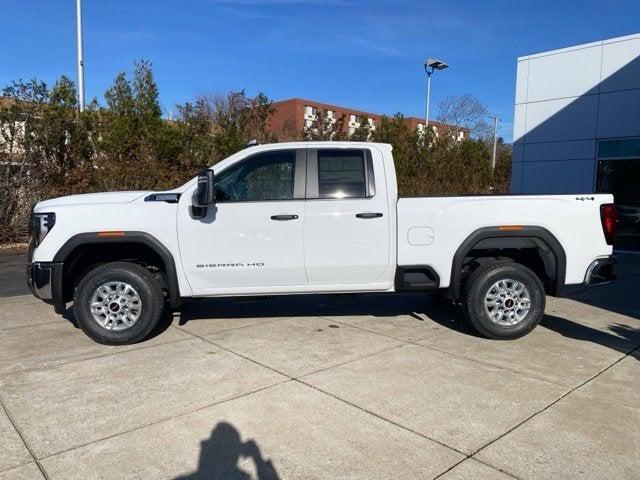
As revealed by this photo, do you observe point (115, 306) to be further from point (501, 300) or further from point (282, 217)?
point (501, 300)

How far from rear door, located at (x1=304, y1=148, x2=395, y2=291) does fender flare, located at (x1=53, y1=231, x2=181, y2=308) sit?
1360 mm

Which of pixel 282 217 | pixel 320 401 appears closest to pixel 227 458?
pixel 320 401

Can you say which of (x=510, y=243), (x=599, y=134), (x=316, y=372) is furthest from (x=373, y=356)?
(x=599, y=134)

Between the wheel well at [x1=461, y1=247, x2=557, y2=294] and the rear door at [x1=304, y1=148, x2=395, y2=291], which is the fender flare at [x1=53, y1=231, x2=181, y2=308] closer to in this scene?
the rear door at [x1=304, y1=148, x2=395, y2=291]

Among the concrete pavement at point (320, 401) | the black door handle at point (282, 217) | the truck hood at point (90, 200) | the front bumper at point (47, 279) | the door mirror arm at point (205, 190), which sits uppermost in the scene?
the door mirror arm at point (205, 190)

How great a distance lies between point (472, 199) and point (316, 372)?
7.86ft

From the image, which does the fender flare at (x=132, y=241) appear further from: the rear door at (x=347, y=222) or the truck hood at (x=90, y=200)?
the rear door at (x=347, y=222)

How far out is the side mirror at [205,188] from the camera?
4.96 metres

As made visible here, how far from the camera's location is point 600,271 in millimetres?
5543

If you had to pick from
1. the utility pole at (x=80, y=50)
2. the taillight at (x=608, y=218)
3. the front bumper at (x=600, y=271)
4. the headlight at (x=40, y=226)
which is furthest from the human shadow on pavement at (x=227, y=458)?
the utility pole at (x=80, y=50)

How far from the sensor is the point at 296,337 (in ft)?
18.6

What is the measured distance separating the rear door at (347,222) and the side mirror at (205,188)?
38.4 inches

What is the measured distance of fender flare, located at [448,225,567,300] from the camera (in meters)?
5.41

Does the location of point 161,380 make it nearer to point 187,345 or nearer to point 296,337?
point 187,345
